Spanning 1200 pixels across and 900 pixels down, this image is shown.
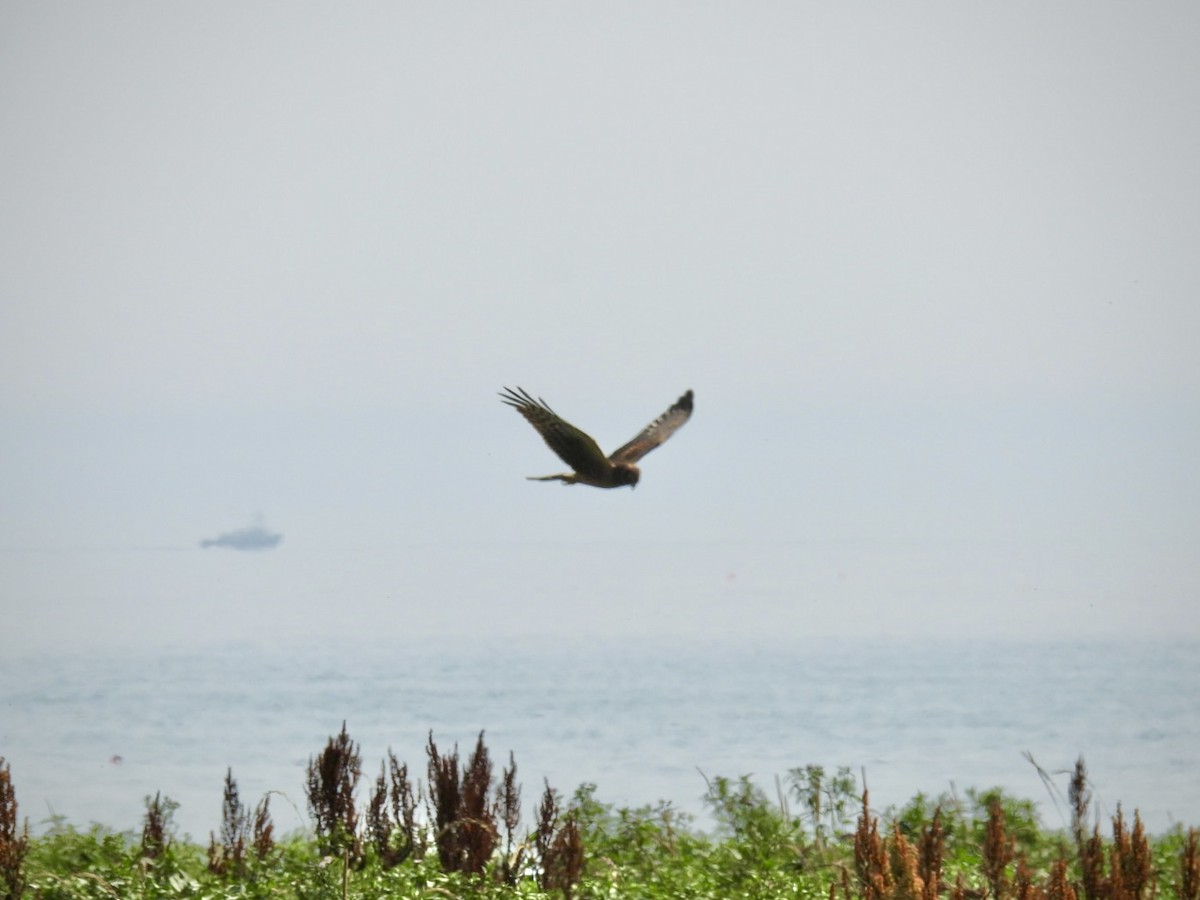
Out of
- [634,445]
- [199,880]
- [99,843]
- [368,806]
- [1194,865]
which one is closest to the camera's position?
[1194,865]

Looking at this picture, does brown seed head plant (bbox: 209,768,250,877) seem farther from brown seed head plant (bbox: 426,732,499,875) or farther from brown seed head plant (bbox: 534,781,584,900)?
brown seed head plant (bbox: 534,781,584,900)

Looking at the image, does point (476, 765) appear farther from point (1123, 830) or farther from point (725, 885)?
point (1123, 830)

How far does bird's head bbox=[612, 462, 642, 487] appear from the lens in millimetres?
7512

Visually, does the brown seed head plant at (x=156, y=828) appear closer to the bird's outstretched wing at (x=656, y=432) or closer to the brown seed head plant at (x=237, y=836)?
the brown seed head plant at (x=237, y=836)

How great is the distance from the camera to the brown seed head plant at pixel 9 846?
5043 millimetres

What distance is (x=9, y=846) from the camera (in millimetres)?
5055

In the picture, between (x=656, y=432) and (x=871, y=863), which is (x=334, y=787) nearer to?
(x=871, y=863)

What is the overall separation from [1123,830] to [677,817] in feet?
10.2

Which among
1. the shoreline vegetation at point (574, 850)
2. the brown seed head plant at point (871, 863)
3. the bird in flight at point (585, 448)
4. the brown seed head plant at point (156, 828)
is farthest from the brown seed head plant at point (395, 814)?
the brown seed head plant at point (871, 863)

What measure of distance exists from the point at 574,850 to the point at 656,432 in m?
3.89

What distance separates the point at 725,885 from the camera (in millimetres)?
5855

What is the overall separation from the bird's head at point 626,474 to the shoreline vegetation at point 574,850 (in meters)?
1.77

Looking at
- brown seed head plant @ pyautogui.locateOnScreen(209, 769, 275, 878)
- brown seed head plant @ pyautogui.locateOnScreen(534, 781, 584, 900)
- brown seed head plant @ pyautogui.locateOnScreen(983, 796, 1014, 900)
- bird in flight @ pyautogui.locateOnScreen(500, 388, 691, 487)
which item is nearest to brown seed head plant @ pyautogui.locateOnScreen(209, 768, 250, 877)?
brown seed head plant @ pyautogui.locateOnScreen(209, 769, 275, 878)

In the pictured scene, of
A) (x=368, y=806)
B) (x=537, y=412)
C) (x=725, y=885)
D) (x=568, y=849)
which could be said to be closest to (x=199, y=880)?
(x=368, y=806)
